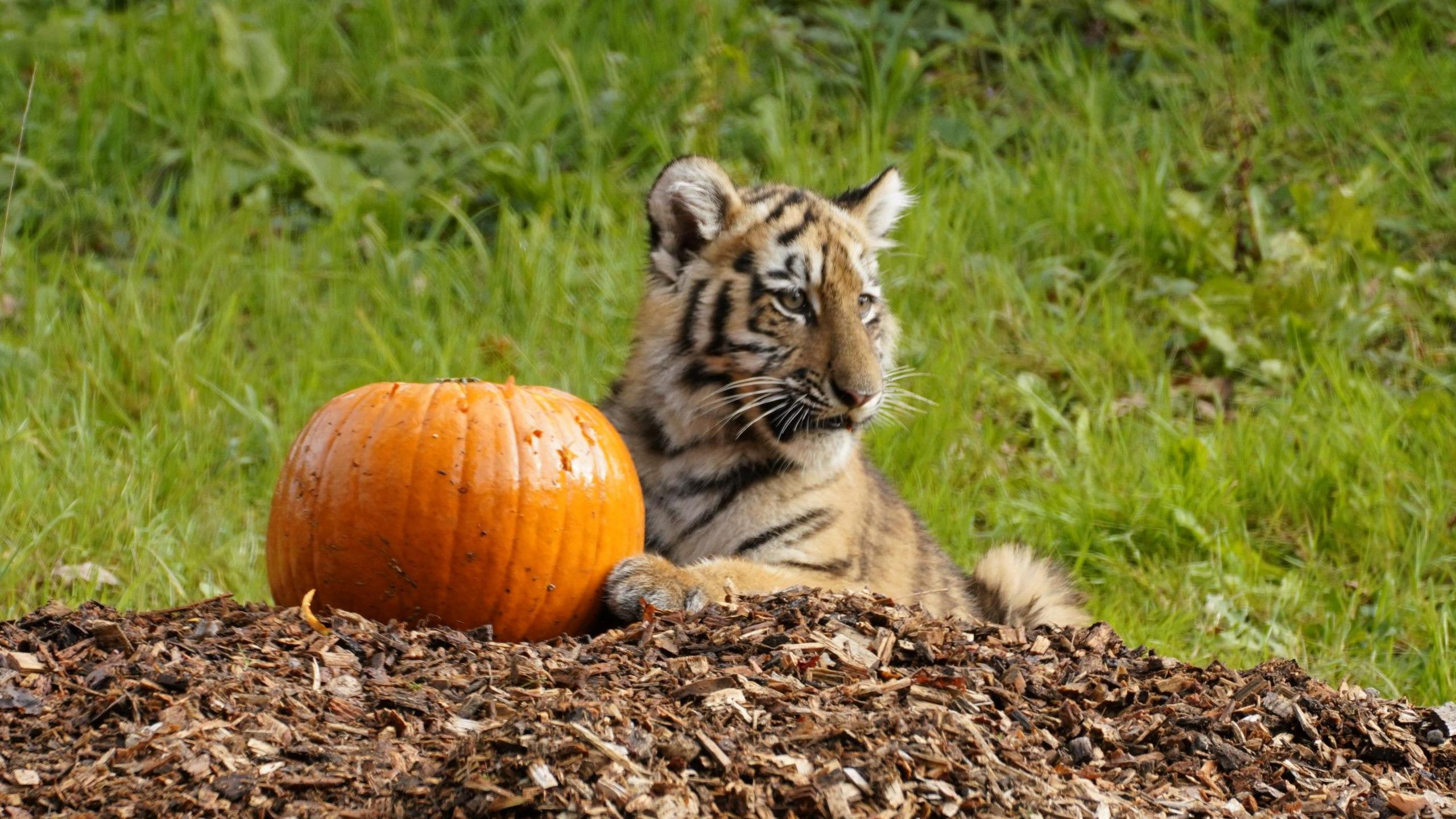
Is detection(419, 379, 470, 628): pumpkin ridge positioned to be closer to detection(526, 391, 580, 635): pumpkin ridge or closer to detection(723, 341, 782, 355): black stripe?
detection(526, 391, 580, 635): pumpkin ridge

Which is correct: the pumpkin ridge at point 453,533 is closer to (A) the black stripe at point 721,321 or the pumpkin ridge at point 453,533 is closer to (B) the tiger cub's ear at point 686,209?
(A) the black stripe at point 721,321

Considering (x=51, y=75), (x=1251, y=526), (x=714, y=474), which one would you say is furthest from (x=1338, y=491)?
(x=51, y=75)

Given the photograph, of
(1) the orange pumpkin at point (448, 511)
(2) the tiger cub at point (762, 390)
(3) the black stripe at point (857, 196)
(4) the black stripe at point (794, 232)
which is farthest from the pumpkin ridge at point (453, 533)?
(3) the black stripe at point (857, 196)

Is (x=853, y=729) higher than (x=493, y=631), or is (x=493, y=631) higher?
(x=853, y=729)

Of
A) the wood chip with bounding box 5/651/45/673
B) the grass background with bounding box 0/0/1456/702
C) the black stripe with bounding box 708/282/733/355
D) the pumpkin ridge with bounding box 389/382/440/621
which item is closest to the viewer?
the wood chip with bounding box 5/651/45/673

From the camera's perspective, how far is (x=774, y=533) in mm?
4684

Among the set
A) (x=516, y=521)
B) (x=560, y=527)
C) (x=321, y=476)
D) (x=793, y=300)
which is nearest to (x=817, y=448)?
(x=793, y=300)

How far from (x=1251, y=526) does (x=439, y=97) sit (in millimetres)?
5528

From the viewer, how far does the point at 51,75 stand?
9.00 metres

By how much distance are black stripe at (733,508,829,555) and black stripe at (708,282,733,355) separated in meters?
0.58

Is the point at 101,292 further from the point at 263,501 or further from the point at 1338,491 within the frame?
the point at 1338,491

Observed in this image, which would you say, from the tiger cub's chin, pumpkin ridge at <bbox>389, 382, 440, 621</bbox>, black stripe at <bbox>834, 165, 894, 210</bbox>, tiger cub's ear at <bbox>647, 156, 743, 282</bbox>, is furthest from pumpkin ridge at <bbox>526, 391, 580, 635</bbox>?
black stripe at <bbox>834, 165, 894, 210</bbox>

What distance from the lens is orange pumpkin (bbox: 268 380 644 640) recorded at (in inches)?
157

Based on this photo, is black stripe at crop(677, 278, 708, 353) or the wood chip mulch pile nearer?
the wood chip mulch pile
